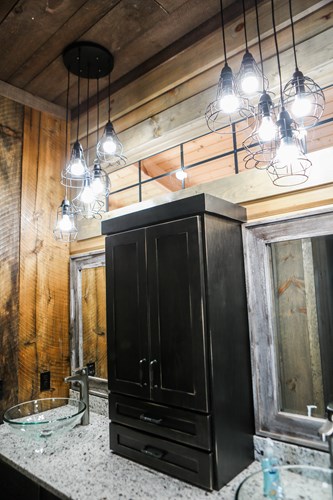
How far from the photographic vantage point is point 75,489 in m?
1.52

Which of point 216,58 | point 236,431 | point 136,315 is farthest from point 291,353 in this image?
point 216,58

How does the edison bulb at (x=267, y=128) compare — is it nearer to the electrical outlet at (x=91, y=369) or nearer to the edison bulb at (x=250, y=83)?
the edison bulb at (x=250, y=83)

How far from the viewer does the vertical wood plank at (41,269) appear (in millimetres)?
2545

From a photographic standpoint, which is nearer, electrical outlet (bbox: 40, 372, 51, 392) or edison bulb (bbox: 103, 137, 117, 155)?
edison bulb (bbox: 103, 137, 117, 155)

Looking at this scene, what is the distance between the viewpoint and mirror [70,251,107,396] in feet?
8.48

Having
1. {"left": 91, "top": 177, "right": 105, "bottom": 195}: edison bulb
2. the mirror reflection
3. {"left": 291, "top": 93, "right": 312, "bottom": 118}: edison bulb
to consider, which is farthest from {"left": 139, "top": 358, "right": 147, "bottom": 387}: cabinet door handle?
{"left": 291, "top": 93, "right": 312, "bottom": 118}: edison bulb

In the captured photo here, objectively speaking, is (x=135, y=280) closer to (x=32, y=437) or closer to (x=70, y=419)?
(x=70, y=419)

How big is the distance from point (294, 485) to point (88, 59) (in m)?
2.64

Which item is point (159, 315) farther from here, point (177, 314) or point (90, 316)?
point (90, 316)

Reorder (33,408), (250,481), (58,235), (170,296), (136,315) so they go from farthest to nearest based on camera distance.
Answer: (58,235), (33,408), (136,315), (170,296), (250,481)

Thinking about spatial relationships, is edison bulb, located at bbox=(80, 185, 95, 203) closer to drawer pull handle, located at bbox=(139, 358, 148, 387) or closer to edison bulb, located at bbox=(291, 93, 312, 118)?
drawer pull handle, located at bbox=(139, 358, 148, 387)

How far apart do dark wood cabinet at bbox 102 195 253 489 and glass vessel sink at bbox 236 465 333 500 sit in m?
0.17

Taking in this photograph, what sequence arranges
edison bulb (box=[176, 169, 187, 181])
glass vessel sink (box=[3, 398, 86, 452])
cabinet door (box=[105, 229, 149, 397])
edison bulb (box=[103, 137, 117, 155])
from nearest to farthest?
cabinet door (box=[105, 229, 149, 397]), glass vessel sink (box=[3, 398, 86, 452]), edison bulb (box=[103, 137, 117, 155]), edison bulb (box=[176, 169, 187, 181])

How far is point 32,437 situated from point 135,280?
1044 mm
